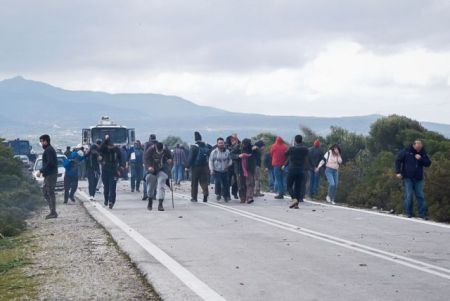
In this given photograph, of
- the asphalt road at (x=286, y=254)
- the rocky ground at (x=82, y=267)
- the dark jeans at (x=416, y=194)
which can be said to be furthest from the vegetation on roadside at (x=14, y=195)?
the dark jeans at (x=416, y=194)

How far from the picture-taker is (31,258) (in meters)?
12.5

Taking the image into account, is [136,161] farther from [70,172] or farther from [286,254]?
[286,254]

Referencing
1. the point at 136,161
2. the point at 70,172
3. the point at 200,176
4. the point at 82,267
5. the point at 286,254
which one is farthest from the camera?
the point at 136,161

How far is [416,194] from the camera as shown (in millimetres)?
18781

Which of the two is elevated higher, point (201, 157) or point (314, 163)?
point (201, 157)

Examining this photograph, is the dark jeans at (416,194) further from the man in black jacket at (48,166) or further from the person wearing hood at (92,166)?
the person wearing hood at (92,166)

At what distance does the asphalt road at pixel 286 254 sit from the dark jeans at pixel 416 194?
51cm

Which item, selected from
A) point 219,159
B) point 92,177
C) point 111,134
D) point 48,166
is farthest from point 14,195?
point 111,134

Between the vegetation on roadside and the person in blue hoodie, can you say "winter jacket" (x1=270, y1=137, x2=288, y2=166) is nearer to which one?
the person in blue hoodie

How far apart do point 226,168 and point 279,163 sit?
8.23 feet

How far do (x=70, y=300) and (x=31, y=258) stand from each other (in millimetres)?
3798

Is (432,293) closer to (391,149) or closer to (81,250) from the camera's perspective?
(81,250)

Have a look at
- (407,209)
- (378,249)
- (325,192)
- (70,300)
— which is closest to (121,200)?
(325,192)

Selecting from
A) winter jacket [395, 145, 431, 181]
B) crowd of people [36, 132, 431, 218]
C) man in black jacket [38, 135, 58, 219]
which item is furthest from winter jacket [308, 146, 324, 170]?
man in black jacket [38, 135, 58, 219]
